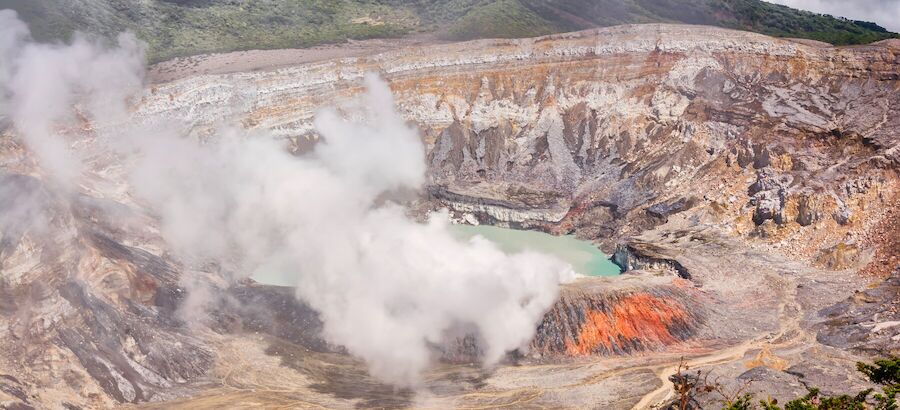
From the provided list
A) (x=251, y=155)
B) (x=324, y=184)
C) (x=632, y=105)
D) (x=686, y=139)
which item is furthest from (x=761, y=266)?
(x=251, y=155)

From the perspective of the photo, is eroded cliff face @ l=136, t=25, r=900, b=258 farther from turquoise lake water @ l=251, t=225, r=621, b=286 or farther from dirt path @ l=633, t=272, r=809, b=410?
dirt path @ l=633, t=272, r=809, b=410

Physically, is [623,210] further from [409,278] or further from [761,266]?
[409,278]

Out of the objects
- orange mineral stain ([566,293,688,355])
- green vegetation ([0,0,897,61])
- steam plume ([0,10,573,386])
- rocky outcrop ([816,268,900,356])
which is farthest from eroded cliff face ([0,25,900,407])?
green vegetation ([0,0,897,61])

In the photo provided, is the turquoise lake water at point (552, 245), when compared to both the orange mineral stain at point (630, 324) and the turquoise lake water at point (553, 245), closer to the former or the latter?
the turquoise lake water at point (553, 245)

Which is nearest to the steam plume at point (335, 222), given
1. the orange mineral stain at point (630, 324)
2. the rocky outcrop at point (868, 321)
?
the orange mineral stain at point (630, 324)

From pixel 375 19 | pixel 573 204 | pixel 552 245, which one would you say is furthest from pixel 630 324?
pixel 375 19

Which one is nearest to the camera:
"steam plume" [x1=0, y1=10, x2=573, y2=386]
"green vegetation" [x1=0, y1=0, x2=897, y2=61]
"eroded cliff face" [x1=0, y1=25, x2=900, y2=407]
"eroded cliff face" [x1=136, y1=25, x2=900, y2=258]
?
"eroded cliff face" [x1=0, y1=25, x2=900, y2=407]
